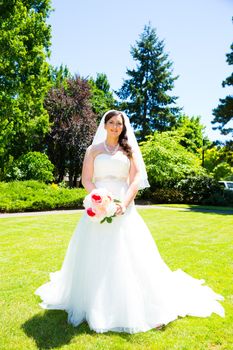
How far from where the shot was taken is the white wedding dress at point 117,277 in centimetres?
443

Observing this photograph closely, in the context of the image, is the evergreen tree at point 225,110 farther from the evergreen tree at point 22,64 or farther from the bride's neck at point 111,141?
the bride's neck at point 111,141

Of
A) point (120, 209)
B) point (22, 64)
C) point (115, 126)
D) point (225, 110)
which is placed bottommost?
point (120, 209)

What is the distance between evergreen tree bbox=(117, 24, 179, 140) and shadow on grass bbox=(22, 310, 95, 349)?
3940 cm

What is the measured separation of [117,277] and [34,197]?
14.9 meters

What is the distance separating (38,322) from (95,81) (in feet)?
176

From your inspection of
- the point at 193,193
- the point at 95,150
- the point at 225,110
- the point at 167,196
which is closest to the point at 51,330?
the point at 95,150

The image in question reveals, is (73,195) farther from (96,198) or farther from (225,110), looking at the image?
(96,198)

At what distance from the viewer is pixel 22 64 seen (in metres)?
25.4

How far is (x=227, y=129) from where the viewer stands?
26.2m

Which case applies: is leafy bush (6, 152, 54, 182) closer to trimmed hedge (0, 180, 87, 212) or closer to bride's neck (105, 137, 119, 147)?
trimmed hedge (0, 180, 87, 212)

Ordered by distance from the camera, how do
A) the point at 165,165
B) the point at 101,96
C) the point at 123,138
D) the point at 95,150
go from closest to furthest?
the point at 95,150 < the point at 123,138 < the point at 165,165 < the point at 101,96

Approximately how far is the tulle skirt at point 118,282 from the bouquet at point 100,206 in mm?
344

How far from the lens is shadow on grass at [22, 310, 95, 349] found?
4141mm

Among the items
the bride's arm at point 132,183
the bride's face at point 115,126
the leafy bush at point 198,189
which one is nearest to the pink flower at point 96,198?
the bride's arm at point 132,183
